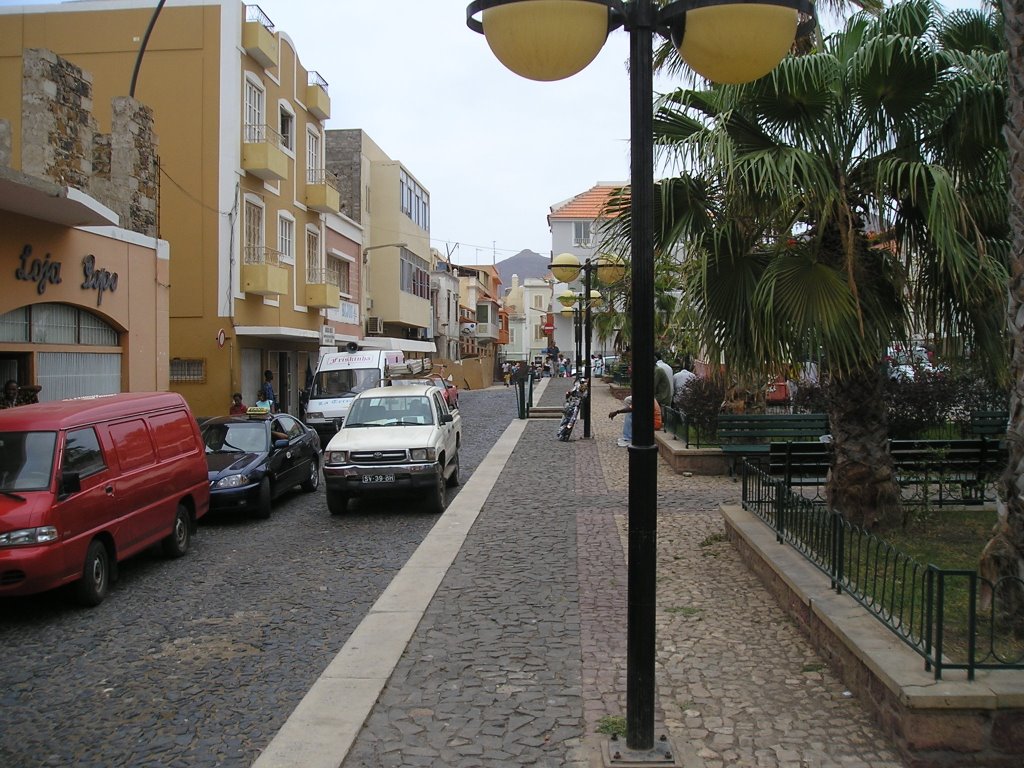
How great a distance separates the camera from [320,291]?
30.7 metres

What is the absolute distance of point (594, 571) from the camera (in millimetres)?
8703

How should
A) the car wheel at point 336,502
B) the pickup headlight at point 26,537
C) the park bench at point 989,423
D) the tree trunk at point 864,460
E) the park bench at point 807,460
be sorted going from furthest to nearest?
1. the park bench at point 989,423
2. the car wheel at point 336,502
3. the park bench at point 807,460
4. the tree trunk at point 864,460
5. the pickup headlight at point 26,537

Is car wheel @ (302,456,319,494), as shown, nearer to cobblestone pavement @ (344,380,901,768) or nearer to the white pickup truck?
the white pickup truck

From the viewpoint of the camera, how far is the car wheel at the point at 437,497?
40.6ft

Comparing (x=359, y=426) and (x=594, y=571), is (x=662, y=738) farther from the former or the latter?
(x=359, y=426)

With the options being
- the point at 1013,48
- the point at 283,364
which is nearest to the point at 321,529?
the point at 1013,48

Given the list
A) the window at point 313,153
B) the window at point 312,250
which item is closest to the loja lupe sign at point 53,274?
the window at point 312,250


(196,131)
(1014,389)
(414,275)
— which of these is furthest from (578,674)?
(414,275)

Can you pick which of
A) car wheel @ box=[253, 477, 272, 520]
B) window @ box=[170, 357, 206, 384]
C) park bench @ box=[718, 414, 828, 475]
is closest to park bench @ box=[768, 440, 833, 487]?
park bench @ box=[718, 414, 828, 475]

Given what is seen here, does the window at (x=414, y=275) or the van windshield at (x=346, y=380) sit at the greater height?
the window at (x=414, y=275)

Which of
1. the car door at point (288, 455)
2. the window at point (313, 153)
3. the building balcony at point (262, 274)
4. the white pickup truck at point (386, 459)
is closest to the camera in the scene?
the white pickup truck at point (386, 459)

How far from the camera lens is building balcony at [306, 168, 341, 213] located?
3056 centimetres

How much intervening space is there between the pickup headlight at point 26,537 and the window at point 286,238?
72.1ft

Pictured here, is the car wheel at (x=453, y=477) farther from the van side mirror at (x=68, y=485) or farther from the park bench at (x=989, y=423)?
the park bench at (x=989, y=423)
